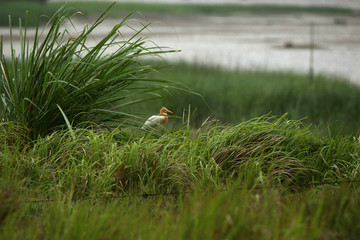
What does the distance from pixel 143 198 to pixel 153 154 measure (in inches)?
18.6

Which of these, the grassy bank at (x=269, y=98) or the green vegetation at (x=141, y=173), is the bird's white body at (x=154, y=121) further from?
the grassy bank at (x=269, y=98)

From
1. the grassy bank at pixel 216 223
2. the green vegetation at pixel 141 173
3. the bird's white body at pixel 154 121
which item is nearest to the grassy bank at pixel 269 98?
the bird's white body at pixel 154 121

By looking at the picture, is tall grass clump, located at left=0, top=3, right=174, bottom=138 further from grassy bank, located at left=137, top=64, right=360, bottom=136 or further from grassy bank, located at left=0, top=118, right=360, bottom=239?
grassy bank, located at left=137, top=64, right=360, bottom=136

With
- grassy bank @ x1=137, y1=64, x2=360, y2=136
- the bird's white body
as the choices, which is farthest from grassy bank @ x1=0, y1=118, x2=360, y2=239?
grassy bank @ x1=137, y1=64, x2=360, y2=136

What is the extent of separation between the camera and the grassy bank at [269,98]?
7.07 m

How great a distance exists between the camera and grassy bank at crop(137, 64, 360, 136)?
7.07 m

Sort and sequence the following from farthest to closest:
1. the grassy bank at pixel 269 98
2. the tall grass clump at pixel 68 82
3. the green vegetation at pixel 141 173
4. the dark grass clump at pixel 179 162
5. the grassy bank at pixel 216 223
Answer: the grassy bank at pixel 269 98 < the tall grass clump at pixel 68 82 < the dark grass clump at pixel 179 162 < the green vegetation at pixel 141 173 < the grassy bank at pixel 216 223

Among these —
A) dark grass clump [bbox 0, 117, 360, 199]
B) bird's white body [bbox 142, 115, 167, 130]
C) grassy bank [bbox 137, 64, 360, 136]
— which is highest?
bird's white body [bbox 142, 115, 167, 130]

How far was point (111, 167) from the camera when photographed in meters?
3.04

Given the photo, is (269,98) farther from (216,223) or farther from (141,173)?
(216,223)

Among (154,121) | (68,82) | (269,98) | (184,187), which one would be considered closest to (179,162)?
(184,187)

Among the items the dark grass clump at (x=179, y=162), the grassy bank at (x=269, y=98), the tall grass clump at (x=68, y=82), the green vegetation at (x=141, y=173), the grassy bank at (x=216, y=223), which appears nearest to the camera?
the grassy bank at (x=216, y=223)

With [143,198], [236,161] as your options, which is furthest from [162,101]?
[143,198]

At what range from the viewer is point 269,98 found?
739 centimetres
